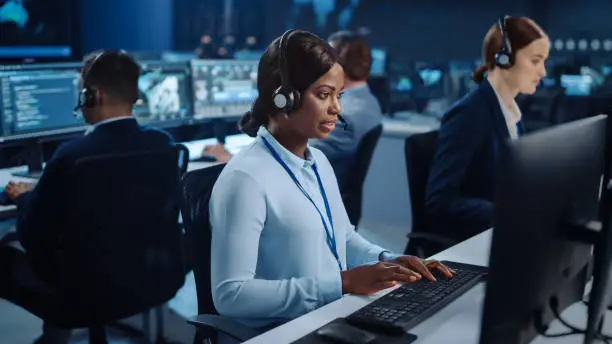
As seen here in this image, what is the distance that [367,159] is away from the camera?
118 inches

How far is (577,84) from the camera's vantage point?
17.9 ft

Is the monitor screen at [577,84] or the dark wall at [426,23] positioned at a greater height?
the dark wall at [426,23]

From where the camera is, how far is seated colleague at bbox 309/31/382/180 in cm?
312

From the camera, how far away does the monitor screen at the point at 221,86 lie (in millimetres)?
3572

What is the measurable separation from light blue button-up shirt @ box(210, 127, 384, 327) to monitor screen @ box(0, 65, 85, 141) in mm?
1644

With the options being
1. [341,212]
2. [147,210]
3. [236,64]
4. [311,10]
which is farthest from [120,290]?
[311,10]

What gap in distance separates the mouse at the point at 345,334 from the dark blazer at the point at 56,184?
1.12m

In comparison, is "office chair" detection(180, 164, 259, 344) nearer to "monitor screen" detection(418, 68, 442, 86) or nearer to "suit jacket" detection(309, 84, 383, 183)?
"suit jacket" detection(309, 84, 383, 183)

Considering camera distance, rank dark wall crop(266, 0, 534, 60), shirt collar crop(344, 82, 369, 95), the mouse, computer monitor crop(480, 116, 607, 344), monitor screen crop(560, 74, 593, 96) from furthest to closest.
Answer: dark wall crop(266, 0, 534, 60) → monitor screen crop(560, 74, 593, 96) → shirt collar crop(344, 82, 369, 95) → the mouse → computer monitor crop(480, 116, 607, 344)

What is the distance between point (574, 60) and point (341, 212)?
460cm

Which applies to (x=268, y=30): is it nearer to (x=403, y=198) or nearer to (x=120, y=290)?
(x=403, y=198)

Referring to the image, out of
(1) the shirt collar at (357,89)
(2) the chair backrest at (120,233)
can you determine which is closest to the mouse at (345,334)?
(2) the chair backrest at (120,233)

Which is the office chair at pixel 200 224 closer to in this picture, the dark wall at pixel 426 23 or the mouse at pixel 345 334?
the mouse at pixel 345 334

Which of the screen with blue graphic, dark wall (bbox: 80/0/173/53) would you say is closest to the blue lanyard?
the screen with blue graphic
